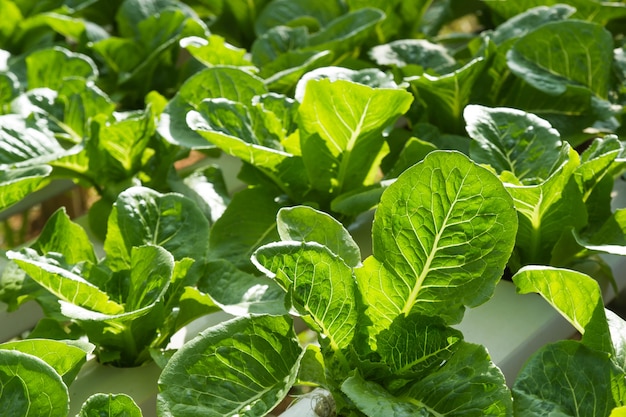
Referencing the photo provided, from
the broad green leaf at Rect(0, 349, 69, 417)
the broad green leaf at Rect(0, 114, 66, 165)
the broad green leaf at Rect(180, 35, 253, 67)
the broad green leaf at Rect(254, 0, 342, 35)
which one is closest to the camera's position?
the broad green leaf at Rect(0, 349, 69, 417)

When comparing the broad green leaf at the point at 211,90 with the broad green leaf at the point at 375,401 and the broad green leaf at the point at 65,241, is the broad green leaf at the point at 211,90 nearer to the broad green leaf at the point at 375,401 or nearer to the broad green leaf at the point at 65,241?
the broad green leaf at the point at 65,241

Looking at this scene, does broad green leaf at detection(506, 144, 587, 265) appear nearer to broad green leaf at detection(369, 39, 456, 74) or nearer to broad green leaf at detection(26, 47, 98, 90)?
broad green leaf at detection(369, 39, 456, 74)

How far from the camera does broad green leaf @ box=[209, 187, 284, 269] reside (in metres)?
1.00

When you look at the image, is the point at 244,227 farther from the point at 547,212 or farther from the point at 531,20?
the point at 531,20

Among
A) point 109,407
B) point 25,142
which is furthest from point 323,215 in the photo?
point 25,142

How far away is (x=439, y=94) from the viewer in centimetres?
112

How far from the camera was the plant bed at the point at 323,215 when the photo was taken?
725 mm

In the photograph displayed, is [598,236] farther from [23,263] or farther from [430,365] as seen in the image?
[23,263]

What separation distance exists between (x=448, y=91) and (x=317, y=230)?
0.38 meters

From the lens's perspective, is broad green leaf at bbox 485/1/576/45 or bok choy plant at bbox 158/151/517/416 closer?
bok choy plant at bbox 158/151/517/416

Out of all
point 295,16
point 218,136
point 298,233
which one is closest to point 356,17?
point 295,16

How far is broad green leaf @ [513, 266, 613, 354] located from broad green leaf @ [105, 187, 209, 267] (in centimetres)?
34

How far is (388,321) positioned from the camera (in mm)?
769

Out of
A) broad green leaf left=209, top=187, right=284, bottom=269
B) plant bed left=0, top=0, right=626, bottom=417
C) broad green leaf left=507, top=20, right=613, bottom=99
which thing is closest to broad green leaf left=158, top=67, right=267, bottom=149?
plant bed left=0, top=0, right=626, bottom=417
